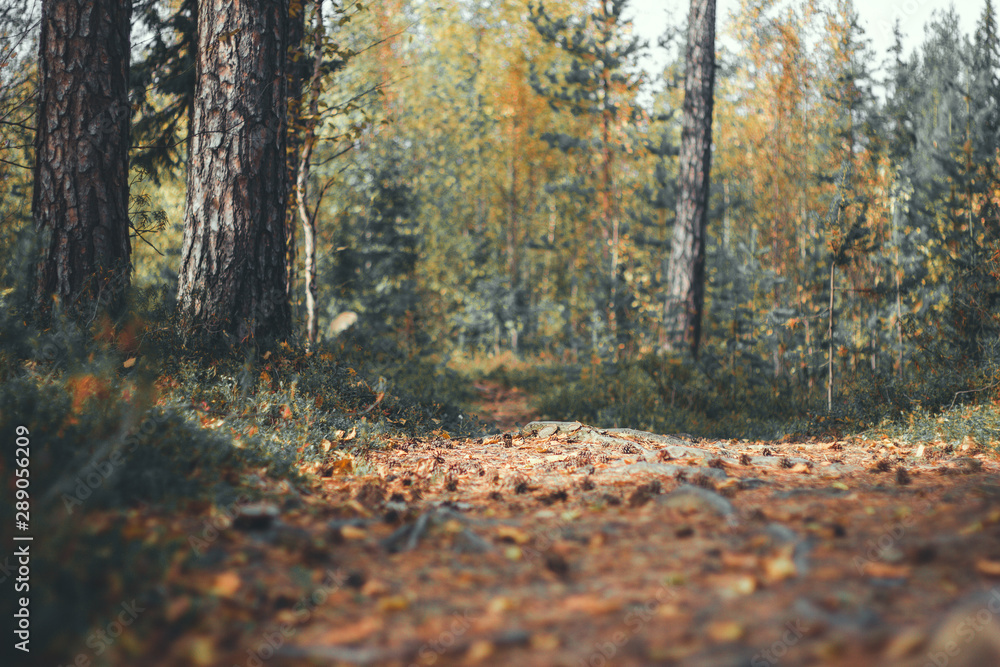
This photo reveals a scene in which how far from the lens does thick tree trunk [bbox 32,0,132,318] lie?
17.5 ft

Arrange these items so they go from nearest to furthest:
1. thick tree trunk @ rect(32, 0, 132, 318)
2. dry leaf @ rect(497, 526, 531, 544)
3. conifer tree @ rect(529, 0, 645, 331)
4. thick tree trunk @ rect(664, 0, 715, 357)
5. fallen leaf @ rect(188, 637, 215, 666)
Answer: fallen leaf @ rect(188, 637, 215, 666) < dry leaf @ rect(497, 526, 531, 544) < thick tree trunk @ rect(32, 0, 132, 318) < thick tree trunk @ rect(664, 0, 715, 357) < conifer tree @ rect(529, 0, 645, 331)

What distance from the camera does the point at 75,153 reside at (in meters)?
5.39

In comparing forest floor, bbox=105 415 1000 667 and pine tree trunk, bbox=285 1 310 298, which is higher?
pine tree trunk, bbox=285 1 310 298

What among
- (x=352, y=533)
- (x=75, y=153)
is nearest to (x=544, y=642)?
(x=352, y=533)

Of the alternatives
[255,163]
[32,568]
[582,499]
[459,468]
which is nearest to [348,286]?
[255,163]

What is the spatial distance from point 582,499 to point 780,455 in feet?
7.14

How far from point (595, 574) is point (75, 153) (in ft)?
17.3

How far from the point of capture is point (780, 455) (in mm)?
5062

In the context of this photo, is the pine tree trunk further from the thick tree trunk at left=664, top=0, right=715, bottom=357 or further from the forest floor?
the thick tree trunk at left=664, top=0, right=715, bottom=357

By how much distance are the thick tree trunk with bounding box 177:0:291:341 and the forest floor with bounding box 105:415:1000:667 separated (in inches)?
90.6

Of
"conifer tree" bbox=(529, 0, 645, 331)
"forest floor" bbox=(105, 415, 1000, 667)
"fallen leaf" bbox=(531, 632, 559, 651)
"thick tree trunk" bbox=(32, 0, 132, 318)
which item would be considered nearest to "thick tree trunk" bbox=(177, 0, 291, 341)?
"thick tree trunk" bbox=(32, 0, 132, 318)

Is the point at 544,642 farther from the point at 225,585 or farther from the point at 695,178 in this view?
the point at 695,178

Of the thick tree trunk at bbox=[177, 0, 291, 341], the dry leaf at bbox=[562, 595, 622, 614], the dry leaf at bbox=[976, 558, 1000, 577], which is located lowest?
the dry leaf at bbox=[562, 595, 622, 614]

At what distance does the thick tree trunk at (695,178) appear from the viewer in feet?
31.7
